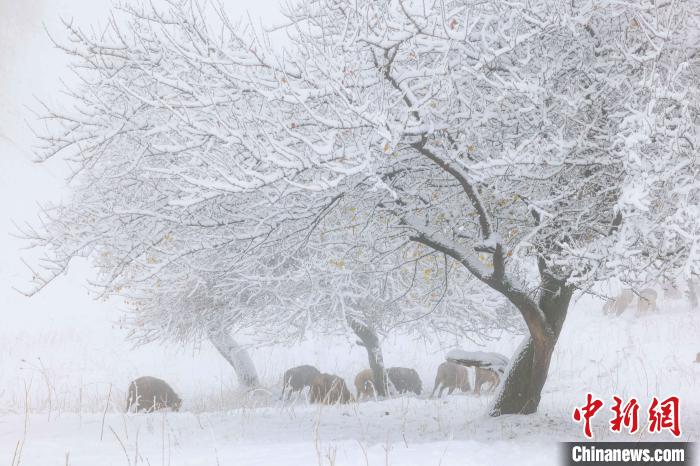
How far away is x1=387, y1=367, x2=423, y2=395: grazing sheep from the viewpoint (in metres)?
13.3

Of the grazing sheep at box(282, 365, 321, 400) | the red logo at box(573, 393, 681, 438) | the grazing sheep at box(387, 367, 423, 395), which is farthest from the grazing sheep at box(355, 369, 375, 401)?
the red logo at box(573, 393, 681, 438)

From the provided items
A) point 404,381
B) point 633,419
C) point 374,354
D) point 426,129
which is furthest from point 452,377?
point 426,129

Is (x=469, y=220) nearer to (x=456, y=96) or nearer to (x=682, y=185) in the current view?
(x=456, y=96)

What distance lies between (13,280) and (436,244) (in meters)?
30.5

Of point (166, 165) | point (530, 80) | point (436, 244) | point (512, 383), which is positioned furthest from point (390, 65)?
point (512, 383)

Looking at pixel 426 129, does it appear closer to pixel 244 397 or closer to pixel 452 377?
pixel 244 397

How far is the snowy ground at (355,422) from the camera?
3896 millimetres

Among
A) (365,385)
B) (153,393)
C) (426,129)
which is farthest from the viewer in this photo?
(365,385)

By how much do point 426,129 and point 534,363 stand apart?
12.7 feet

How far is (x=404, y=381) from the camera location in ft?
43.8

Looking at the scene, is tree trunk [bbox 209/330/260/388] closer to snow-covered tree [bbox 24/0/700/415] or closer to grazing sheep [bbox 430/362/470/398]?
grazing sheep [bbox 430/362/470/398]

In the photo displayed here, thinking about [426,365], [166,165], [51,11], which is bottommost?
[426,365]

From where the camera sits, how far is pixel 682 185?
378cm

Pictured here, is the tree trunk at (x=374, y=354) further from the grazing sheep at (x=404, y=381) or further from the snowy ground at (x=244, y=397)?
the snowy ground at (x=244, y=397)
